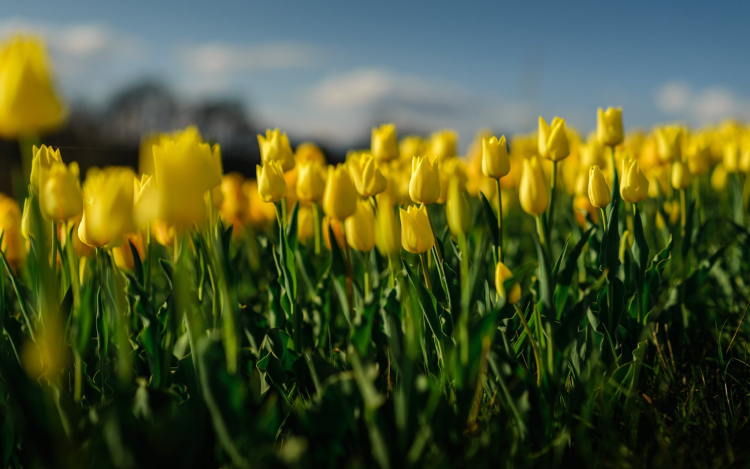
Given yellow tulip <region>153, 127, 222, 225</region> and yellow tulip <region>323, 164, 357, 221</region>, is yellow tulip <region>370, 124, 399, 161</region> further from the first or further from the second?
yellow tulip <region>153, 127, 222, 225</region>

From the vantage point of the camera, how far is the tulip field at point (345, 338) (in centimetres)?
120

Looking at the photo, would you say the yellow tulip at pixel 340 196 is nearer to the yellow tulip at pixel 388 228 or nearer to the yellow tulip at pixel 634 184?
the yellow tulip at pixel 388 228

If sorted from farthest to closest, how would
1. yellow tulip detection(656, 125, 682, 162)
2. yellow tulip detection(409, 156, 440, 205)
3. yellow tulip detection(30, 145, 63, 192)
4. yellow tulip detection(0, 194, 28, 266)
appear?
1. yellow tulip detection(656, 125, 682, 162)
2. yellow tulip detection(0, 194, 28, 266)
3. yellow tulip detection(409, 156, 440, 205)
4. yellow tulip detection(30, 145, 63, 192)

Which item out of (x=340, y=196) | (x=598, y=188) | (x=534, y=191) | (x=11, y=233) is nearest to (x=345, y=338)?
(x=340, y=196)

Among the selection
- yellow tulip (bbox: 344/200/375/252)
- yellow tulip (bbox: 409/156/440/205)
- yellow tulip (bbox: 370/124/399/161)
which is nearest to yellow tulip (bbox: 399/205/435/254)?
yellow tulip (bbox: 409/156/440/205)

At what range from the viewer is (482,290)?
6.70 feet

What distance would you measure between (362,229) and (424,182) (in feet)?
1.01

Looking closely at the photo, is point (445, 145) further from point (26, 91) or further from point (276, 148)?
point (26, 91)

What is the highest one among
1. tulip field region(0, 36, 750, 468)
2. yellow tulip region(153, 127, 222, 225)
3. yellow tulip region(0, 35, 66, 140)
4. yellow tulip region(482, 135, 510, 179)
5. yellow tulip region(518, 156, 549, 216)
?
yellow tulip region(0, 35, 66, 140)

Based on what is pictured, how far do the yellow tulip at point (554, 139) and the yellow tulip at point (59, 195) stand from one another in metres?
1.62

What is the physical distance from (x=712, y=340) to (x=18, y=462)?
280cm

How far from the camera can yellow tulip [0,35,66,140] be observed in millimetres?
1123

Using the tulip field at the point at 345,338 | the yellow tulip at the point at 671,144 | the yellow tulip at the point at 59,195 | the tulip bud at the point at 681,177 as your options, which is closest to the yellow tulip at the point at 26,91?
the tulip field at the point at 345,338

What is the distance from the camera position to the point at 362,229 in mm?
1988
